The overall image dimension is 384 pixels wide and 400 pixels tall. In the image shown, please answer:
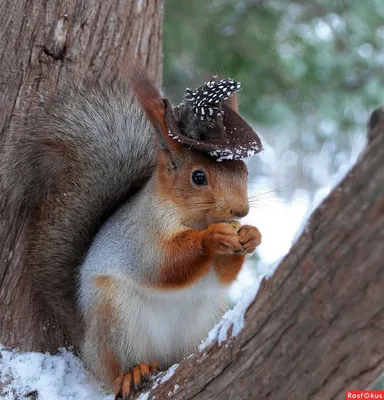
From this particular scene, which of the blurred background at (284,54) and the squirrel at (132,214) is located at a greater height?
the blurred background at (284,54)

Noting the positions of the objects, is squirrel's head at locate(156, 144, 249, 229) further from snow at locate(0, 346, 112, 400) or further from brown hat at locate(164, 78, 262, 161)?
snow at locate(0, 346, 112, 400)

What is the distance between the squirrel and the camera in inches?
72.2

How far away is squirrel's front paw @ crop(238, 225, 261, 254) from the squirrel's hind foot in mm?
493

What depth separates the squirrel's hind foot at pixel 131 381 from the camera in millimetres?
1885

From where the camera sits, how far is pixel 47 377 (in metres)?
2.07

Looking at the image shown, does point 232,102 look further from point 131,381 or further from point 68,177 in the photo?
point 131,381

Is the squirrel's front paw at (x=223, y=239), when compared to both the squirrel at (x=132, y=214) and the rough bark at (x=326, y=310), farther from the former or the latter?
the rough bark at (x=326, y=310)

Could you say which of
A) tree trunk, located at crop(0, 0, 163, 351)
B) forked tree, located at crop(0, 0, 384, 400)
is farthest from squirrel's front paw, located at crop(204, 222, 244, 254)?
tree trunk, located at crop(0, 0, 163, 351)

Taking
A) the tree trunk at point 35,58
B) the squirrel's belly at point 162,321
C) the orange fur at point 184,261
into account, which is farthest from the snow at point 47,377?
the orange fur at point 184,261

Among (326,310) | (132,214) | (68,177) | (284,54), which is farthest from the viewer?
(284,54)

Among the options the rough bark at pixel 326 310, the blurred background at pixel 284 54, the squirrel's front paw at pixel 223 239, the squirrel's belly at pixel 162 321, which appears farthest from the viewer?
the blurred background at pixel 284 54

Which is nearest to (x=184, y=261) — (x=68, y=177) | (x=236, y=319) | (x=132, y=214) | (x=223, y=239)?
(x=223, y=239)

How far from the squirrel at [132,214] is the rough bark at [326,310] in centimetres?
40

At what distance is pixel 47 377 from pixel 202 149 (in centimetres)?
90
